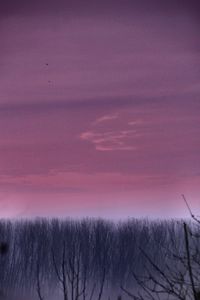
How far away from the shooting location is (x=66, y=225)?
226 ft

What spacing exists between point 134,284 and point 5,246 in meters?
55.6

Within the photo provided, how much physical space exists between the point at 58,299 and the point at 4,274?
6829mm

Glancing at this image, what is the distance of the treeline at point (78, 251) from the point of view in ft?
188

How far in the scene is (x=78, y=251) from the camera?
183ft

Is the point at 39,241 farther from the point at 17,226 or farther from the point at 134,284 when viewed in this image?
the point at 134,284

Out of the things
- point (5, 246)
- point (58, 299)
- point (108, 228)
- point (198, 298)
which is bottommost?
point (198, 298)

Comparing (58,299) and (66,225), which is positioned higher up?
(66,225)

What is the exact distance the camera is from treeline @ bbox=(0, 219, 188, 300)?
5734 cm

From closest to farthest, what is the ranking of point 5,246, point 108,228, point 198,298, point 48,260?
1. point 198,298
2. point 5,246
3. point 48,260
4. point 108,228

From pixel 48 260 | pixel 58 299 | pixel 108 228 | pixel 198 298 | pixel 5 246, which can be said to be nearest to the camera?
pixel 198 298

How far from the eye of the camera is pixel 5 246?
3.61 metres

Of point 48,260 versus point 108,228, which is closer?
point 48,260

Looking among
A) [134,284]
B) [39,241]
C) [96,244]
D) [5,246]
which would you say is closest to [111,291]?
[134,284]

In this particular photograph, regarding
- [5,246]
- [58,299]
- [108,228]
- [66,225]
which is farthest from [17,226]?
[5,246]
